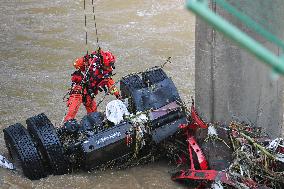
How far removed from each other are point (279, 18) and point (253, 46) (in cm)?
434

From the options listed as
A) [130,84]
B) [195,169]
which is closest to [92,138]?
[130,84]

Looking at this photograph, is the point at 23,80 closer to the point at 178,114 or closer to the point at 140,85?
the point at 140,85

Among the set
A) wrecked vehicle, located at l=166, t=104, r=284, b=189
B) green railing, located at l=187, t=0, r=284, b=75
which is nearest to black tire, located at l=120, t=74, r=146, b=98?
wrecked vehicle, located at l=166, t=104, r=284, b=189

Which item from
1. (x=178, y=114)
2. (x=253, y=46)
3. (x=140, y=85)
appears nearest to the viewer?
(x=253, y=46)

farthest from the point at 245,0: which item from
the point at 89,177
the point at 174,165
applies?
the point at 89,177

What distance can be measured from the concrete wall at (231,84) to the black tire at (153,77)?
83cm

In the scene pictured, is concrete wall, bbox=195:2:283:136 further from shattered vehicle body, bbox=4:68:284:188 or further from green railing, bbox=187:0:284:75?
green railing, bbox=187:0:284:75

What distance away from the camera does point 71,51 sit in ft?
40.4

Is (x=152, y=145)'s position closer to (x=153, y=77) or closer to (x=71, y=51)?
(x=153, y=77)

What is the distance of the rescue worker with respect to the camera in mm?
7453

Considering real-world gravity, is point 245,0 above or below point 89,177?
above

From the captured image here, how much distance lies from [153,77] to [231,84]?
1.39 metres

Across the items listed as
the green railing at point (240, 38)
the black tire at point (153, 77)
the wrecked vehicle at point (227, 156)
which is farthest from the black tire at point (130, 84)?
the green railing at point (240, 38)

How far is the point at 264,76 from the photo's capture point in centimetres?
593
